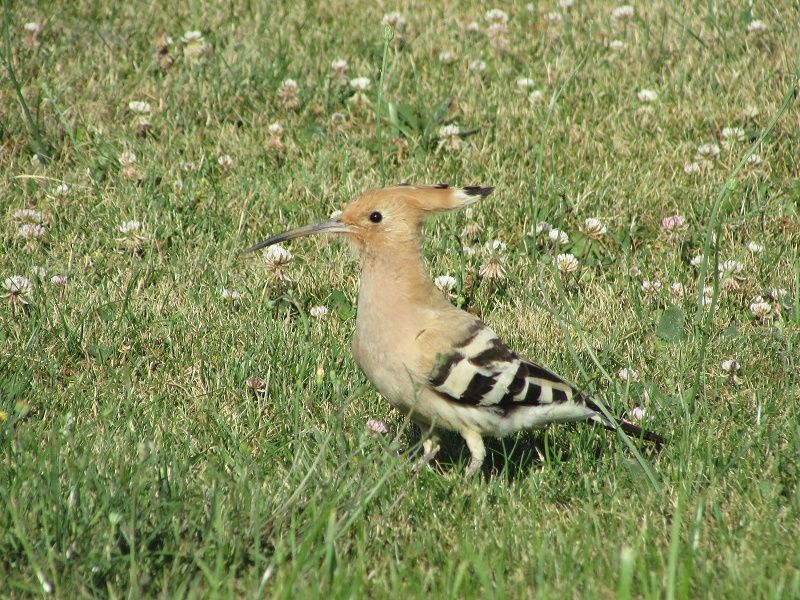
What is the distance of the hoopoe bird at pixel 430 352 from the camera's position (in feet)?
12.0

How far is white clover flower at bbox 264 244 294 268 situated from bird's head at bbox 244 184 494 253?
3.10 ft

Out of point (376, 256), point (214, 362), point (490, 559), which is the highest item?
point (376, 256)

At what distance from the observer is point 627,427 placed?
3.75m

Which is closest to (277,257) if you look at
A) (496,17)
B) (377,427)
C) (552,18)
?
(377,427)

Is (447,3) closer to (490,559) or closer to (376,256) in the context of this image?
(376,256)

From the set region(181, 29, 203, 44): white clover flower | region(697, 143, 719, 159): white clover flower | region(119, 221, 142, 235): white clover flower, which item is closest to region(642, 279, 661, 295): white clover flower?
region(697, 143, 719, 159): white clover flower

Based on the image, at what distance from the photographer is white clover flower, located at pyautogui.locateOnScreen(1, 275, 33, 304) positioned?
4508mm

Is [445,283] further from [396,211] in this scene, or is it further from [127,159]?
[127,159]

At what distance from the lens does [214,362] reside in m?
4.35

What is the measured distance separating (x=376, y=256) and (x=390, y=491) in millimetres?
861

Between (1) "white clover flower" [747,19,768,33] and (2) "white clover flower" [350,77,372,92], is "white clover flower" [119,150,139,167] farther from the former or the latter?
(1) "white clover flower" [747,19,768,33]

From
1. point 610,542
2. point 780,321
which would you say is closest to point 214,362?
point 610,542

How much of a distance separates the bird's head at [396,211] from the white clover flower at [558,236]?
1235 mm

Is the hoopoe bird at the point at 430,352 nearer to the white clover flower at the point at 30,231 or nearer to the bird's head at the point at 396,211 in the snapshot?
the bird's head at the point at 396,211
